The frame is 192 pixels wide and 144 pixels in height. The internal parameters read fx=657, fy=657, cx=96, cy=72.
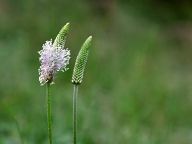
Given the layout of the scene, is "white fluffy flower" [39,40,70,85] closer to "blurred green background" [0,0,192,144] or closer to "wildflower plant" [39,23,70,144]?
"wildflower plant" [39,23,70,144]

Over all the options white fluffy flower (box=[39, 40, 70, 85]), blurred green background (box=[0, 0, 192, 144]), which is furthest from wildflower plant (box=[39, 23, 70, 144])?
blurred green background (box=[0, 0, 192, 144])

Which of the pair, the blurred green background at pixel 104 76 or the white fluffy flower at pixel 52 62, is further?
the blurred green background at pixel 104 76

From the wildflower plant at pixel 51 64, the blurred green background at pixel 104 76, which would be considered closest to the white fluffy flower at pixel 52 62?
the wildflower plant at pixel 51 64

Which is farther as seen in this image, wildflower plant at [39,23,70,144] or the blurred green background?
the blurred green background

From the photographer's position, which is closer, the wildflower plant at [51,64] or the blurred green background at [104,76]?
the wildflower plant at [51,64]

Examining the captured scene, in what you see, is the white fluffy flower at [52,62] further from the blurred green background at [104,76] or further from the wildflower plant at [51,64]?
→ the blurred green background at [104,76]

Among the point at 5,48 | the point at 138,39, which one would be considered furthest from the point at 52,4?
the point at 5,48

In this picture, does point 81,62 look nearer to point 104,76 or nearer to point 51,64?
point 51,64

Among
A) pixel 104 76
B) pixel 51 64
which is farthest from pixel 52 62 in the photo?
pixel 104 76
